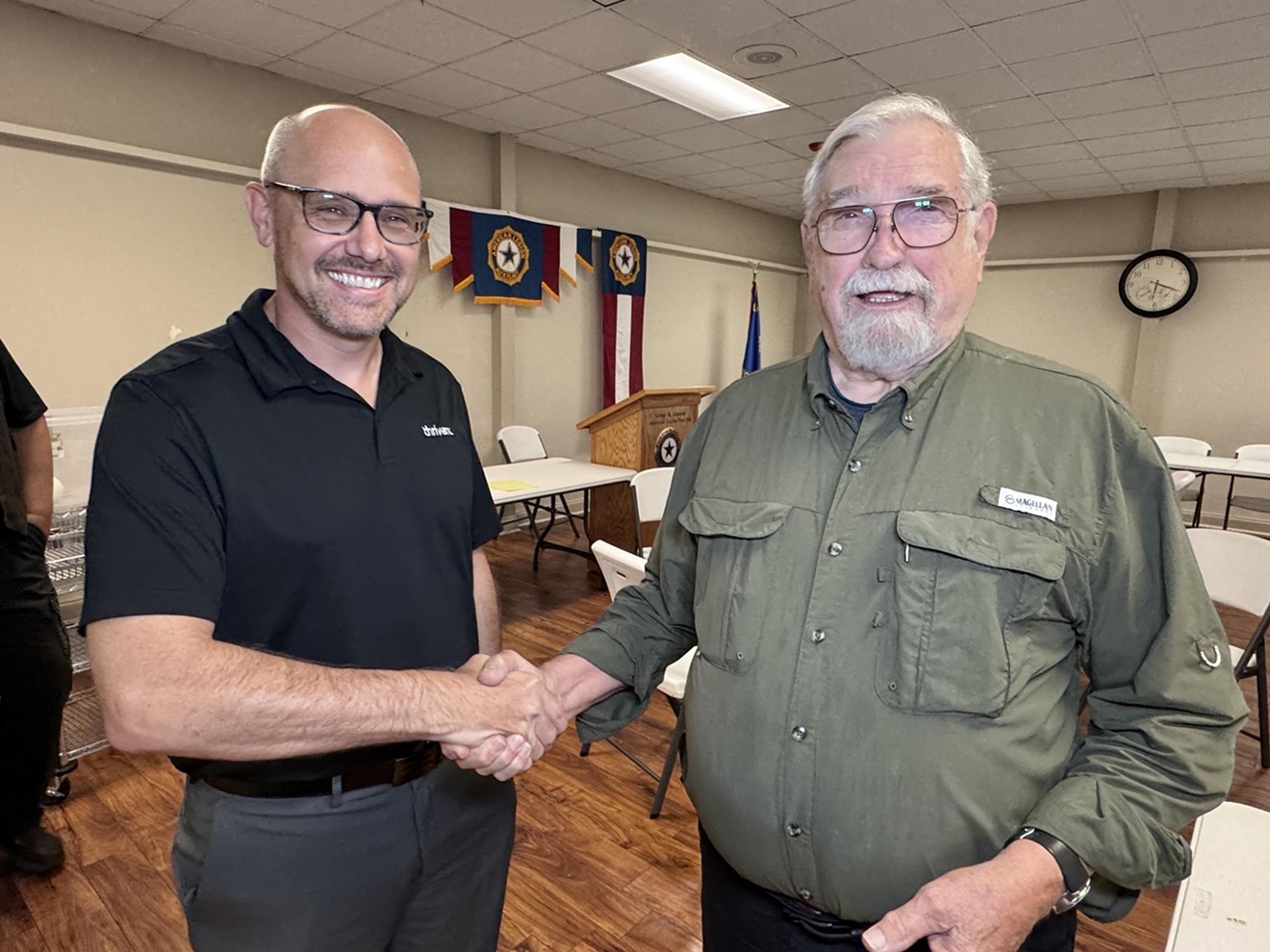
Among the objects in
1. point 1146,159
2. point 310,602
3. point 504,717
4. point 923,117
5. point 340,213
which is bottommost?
point 504,717

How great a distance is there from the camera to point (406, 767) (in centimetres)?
118

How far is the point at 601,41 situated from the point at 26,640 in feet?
11.3

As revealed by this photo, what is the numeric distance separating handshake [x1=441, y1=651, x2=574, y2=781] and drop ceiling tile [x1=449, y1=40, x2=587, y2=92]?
3.49 metres

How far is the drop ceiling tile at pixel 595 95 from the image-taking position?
426 cm

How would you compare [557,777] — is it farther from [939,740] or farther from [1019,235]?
[1019,235]

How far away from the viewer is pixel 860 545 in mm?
1006

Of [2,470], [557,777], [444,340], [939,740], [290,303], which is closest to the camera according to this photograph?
[939,740]

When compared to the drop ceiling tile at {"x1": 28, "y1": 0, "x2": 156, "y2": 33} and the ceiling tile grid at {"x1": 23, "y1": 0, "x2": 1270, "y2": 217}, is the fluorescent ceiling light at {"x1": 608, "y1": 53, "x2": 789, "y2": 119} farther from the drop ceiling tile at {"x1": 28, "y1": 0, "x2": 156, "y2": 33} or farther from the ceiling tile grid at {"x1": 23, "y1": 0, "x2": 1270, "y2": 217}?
the drop ceiling tile at {"x1": 28, "y1": 0, "x2": 156, "y2": 33}

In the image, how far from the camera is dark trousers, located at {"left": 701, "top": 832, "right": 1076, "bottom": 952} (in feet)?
3.30

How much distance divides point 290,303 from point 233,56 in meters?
3.76

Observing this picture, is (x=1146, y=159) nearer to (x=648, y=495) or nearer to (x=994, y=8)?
(x=994, y=8)

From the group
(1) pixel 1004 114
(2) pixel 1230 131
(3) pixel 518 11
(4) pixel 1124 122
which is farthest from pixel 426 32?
(2) pixel 1230 131

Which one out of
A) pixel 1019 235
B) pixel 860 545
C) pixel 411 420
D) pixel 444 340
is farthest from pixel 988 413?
pixel 1019 235

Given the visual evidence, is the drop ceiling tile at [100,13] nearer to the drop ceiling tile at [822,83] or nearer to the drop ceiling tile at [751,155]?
the drop ceiling tile at [822,83]
